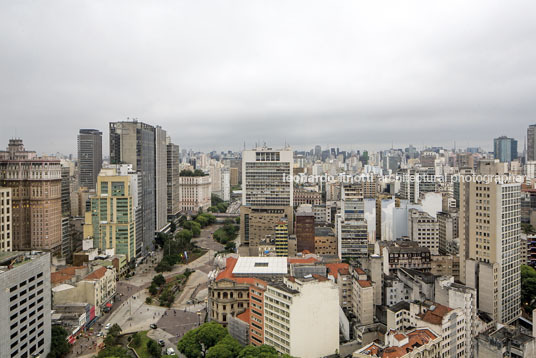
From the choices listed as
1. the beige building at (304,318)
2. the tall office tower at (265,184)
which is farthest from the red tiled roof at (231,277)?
the tall office tower at (265,184)

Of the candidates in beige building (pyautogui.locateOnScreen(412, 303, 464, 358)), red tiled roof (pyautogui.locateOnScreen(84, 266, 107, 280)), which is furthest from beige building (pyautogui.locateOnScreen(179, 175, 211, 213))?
beige building (pyautogui.locateOnScreen(412, 303, 464, 358))

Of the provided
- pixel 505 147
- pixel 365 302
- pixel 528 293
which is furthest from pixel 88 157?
pixel 505 147

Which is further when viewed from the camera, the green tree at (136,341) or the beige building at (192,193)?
the beige building at (192,193)

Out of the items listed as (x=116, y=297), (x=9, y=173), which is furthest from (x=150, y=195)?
(x=116, y=297)

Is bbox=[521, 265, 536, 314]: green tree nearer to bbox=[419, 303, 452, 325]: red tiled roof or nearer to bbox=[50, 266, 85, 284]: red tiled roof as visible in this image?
bbox=[419, 303, 452, 325]: red tiled roof

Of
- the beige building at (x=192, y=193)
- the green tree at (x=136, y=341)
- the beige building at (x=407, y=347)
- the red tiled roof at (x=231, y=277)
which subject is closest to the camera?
the beige building at (x=407, y=347)

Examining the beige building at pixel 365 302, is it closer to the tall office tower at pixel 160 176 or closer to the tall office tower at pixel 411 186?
the tall office tower at pixel 160 176

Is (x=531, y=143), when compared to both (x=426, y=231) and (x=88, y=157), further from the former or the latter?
(x=88, y=157)
